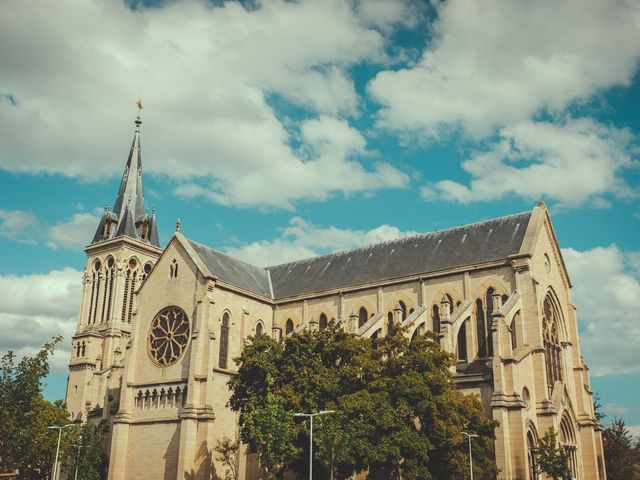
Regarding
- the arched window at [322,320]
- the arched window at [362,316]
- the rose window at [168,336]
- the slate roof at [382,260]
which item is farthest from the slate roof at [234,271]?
the arched window at [362,316]

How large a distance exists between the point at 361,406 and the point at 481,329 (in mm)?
14859

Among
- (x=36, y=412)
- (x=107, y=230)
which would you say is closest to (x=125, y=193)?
(x=107, y=230)

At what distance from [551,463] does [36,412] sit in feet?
95.3

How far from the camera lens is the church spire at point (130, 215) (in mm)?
77438

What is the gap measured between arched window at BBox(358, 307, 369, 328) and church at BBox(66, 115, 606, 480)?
8 centimetres

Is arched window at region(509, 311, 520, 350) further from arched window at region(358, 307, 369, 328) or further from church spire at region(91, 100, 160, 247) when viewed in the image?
church spire at region(91, 100, 160, 247)

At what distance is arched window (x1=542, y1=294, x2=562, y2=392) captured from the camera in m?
47.4

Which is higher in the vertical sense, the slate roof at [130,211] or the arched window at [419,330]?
the slate roof at [130,211]

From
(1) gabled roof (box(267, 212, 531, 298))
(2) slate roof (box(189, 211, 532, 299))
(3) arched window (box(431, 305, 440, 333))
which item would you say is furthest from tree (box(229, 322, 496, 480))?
(2) slate roof (box(189, 211, 532, 299))

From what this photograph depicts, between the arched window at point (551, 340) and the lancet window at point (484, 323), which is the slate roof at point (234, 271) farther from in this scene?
the arched window at point (551, 340)

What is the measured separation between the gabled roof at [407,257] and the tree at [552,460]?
13798mm

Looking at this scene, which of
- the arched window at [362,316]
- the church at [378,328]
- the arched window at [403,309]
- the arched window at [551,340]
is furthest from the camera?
the arched window at [362,316]

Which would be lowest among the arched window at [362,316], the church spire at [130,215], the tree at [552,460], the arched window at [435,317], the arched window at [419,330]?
the tree at [552,460]

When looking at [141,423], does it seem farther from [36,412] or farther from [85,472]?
[36,412]
